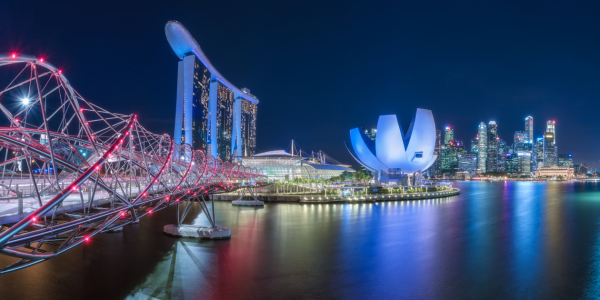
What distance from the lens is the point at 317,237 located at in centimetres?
1806

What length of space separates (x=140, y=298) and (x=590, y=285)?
12758 millimetres

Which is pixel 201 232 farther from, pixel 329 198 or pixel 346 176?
pixel 346 176

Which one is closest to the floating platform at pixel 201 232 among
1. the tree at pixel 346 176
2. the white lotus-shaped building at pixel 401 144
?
the white lotus-shaped building at pixel 401 144

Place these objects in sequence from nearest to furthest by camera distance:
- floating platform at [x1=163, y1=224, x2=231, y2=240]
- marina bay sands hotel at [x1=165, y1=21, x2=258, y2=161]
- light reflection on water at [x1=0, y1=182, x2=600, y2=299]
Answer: light reflection on water at [x1=0, y1=182, x2=600, y2=299] → floating platform at [x1=163, y1=224, x2=231, y2=240] → marina bay sands hotel at [x1=165, y1=21, x2=258, y2=161]

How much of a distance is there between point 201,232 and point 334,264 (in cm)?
708

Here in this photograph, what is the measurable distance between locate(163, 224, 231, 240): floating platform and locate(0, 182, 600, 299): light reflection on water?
0.57 meters

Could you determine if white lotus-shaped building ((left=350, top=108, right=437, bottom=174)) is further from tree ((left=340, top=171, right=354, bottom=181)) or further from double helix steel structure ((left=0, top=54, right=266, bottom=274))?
double helix steel structure ((left=0, top=54, right=266, bottom=274))

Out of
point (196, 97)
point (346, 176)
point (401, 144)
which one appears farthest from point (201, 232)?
point (346, 176)

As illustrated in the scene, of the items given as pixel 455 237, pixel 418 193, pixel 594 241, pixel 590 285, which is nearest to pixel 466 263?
pixel 590 285

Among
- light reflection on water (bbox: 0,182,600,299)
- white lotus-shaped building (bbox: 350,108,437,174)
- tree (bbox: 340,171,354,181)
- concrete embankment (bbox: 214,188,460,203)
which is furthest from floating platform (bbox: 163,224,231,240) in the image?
tree (bbox: 340,171,354,181)

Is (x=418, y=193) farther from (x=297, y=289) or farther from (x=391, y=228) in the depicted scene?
(x=297, y=289)

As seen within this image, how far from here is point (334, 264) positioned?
13219mm

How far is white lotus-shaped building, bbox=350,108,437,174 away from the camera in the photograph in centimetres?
4759

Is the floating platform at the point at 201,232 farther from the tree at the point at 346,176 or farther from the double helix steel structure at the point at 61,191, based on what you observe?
the tree at the point at 346,176
